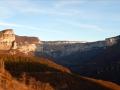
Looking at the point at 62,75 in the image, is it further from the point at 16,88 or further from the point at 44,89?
the point at 16,88

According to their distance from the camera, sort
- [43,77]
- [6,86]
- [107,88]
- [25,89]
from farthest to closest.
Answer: [43,77] < [107,88] < [25,89] < [6,86]

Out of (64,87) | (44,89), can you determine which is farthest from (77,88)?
(44,89)

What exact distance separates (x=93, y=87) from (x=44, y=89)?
34355 millimetres

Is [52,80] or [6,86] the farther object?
[52,80]

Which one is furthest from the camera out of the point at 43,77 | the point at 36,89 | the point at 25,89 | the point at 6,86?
the point at 43,77

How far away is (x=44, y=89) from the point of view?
128 meters

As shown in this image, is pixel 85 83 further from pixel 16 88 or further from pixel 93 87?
pixel 16 88

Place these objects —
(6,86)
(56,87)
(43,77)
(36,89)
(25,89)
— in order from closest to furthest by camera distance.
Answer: (6,86) → (25,89) → (36,89) → (56,87) → (43,77)

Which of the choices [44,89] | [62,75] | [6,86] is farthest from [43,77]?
[6,86]

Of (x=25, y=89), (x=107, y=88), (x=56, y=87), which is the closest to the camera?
(x=25, y=89)

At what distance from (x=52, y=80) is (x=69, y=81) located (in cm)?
631

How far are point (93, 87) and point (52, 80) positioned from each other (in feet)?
53.5

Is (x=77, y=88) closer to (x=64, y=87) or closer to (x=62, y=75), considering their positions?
(x=64, y=87)

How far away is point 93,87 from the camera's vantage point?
520ft
